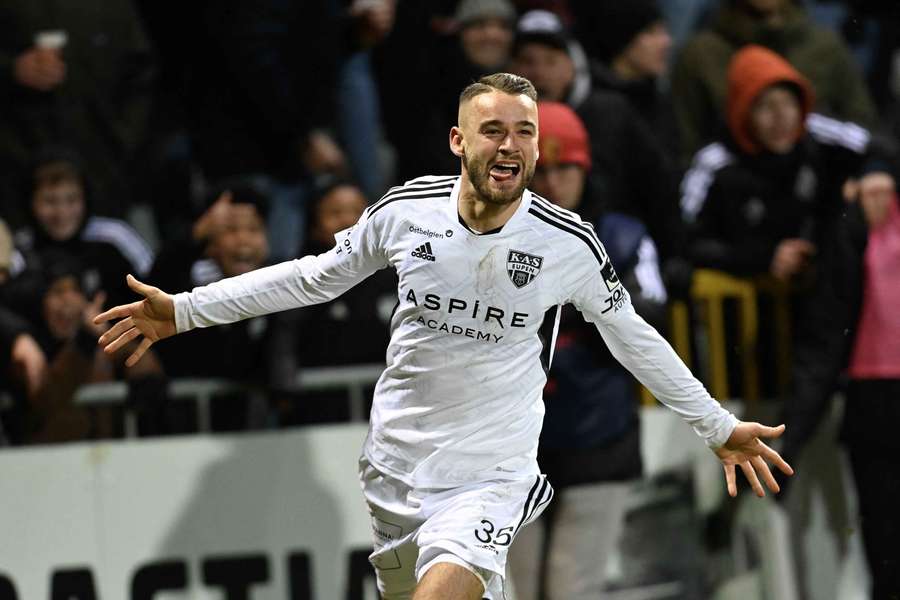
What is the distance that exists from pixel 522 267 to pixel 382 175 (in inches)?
155

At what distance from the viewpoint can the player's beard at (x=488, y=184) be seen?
5164mm

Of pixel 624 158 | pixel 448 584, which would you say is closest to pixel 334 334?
pixel 624 158

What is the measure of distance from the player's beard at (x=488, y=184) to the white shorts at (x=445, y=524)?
0.95 meters

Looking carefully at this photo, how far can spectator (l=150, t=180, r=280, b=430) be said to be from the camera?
7.26 metres

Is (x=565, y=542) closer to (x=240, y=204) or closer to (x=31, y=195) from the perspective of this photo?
(x=240, y=204)

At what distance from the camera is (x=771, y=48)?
29.3 ft

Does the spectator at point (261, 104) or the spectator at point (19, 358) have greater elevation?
the spectator at point (261, 104)

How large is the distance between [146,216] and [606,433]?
119 inches

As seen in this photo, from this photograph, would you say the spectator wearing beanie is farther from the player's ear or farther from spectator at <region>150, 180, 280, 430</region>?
the player's ear

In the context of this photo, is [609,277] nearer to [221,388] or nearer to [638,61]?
[221,388]

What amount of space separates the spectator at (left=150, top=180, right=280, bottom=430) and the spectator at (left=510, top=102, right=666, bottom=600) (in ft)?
4.31

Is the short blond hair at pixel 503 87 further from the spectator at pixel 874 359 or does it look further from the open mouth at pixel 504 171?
the spectator at pixel 874 359

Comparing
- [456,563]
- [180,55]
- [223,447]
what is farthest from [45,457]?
[456,563]

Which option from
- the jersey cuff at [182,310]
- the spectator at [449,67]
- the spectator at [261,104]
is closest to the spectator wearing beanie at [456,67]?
the spectator at [449,67]
